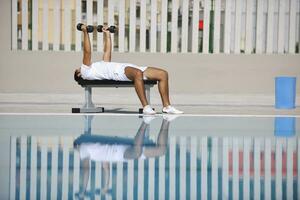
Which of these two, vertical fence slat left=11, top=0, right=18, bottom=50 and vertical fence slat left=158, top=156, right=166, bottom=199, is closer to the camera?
vertical fence slat left=158, top=156, right=166, bottom=199

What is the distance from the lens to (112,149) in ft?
11.4

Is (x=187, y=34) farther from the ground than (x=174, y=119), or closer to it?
farther from the ground

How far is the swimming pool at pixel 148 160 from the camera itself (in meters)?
2.35

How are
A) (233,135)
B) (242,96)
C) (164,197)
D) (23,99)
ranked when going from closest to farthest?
(164,197) < (233,135) < (23,99) < (242,96)

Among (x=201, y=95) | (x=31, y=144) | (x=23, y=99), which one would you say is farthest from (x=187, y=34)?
(x=31, y=144)

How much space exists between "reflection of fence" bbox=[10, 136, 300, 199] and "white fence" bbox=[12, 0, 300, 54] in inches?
218

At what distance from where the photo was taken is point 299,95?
9242mm

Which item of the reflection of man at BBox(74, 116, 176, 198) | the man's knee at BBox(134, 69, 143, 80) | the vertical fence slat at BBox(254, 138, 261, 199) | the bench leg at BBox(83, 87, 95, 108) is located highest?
the man's knee at BBox(134, 69, 143, 80)

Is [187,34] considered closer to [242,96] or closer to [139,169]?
[242,96]

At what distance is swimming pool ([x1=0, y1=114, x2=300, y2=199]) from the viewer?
235cm

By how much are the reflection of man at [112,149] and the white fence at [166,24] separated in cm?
488

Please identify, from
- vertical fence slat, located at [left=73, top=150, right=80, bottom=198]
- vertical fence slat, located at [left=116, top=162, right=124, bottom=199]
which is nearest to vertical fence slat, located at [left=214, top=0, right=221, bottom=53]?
vertical fence slat, located at [left=73, top=150, right=80, bottom=198]

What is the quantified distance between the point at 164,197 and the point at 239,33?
24.0 feet

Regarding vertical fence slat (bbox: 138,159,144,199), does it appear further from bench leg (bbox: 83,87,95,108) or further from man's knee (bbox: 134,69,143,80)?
bench leg (bbox: 83,87,95,108)
